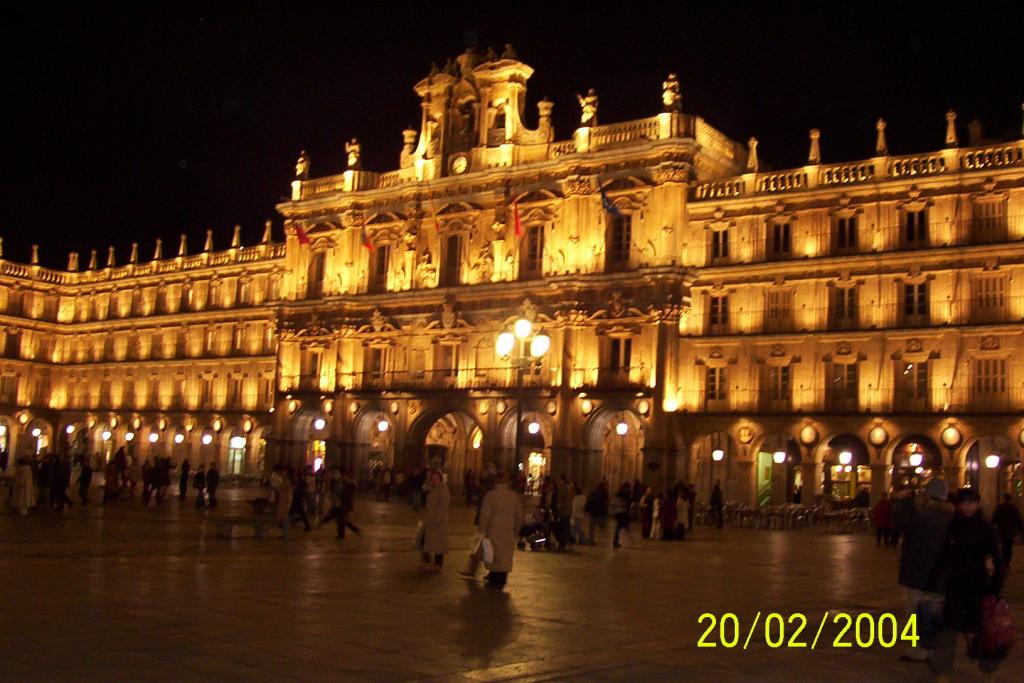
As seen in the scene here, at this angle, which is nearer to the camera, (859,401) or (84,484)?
(84,484)

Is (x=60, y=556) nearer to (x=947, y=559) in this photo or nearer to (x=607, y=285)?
(x=947, y=559)

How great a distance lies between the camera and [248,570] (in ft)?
64.0

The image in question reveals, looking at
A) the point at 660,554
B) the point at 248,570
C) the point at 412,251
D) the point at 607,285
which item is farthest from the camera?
the point at 412,251

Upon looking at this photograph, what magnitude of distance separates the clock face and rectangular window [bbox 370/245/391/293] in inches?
217

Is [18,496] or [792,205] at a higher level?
[792,205]

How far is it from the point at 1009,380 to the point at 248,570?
30.7 m

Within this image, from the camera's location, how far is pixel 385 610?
15.2 meters

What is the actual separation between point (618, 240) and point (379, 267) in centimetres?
1455

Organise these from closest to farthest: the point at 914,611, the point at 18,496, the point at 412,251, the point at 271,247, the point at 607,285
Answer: the point at 914,611
the point at 18,496
the point at 607,285
the point at 412,251
the point at 271,247

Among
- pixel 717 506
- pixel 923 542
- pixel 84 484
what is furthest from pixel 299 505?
pixel 923 542

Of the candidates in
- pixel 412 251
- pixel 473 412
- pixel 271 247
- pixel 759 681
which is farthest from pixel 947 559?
pixel 271 247

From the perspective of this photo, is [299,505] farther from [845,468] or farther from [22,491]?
[845,468]

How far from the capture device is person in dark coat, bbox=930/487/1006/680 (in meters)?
10.6
